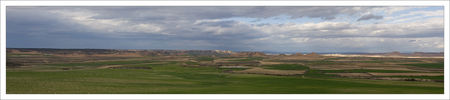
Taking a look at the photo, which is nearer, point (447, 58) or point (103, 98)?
point (103, 98)

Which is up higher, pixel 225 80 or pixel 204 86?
pixel 225 80

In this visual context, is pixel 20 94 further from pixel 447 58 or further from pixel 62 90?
pixel 447 58

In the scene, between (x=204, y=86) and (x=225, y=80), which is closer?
(x=204, y=86)

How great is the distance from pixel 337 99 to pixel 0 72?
33.2 meters

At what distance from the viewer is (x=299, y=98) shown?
25500mm

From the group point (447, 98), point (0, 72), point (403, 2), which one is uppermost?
point (403, 2)

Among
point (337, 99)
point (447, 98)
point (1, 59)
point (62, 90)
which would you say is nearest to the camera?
point (337, 99)

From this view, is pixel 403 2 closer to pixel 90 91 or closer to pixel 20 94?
pixel 90 91

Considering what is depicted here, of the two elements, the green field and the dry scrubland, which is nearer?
the green field

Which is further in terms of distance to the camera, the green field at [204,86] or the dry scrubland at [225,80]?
the dry scrubland at [225,80]

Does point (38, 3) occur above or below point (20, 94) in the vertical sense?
above

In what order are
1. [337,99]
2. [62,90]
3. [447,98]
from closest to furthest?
[337,99]
[447,98]
[62,90]

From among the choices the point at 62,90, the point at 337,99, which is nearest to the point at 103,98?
the point at 62,90

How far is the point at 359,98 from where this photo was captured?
25.5 meters
